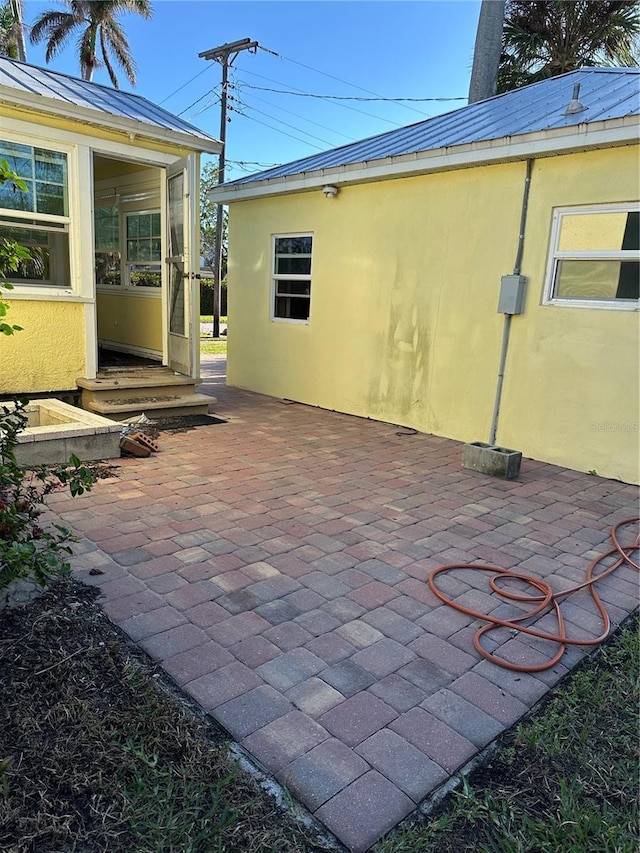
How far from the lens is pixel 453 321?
6238 millimetres

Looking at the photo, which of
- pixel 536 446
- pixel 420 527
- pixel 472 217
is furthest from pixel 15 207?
pixel 536 446

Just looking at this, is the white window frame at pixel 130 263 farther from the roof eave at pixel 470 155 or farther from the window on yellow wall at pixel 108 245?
the roof eave at pixel 470 155

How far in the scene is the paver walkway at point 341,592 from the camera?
6.32 ft

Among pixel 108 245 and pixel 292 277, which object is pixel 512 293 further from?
pixel 108 245

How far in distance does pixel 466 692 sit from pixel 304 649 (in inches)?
27.2

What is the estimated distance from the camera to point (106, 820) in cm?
158

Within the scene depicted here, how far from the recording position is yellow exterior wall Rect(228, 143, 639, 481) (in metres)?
5.12

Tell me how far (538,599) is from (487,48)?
9.78m

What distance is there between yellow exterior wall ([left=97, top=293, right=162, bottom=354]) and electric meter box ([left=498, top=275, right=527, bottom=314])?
454 centimetres

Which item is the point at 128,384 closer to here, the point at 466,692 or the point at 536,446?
the point at 536,446

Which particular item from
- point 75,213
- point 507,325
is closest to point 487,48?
point 507,325

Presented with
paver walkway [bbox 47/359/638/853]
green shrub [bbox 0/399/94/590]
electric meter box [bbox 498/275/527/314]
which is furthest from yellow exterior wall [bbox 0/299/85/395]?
electric meter box [bbox 498/275/527/314]

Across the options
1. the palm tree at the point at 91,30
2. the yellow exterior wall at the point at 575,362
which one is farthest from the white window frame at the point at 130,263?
the palm tree at the point at 91,30

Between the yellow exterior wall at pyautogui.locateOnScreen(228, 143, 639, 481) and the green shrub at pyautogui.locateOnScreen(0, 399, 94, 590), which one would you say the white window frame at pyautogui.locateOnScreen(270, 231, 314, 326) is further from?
the green shrub at pyautogui.locateOnScreen(0, 399, 94, 590)
